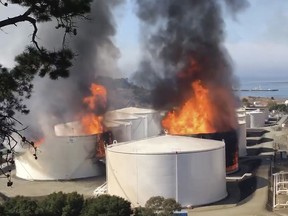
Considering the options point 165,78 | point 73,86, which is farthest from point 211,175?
point 73,86

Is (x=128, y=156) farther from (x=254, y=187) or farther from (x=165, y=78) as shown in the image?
(x=165, y=78)

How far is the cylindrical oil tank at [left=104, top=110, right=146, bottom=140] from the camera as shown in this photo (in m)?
50.2

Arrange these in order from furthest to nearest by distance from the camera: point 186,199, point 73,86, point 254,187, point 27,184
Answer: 1. point 73,86
2. point 27,184
3. point 254,187
4. point 186,199

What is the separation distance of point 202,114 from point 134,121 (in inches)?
479

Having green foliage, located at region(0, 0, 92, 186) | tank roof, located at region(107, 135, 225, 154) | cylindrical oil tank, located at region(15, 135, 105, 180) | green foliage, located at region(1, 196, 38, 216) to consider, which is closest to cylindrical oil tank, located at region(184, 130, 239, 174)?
tank roof, located at region(107, 135, 225, 154)

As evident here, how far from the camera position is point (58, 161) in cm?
3900

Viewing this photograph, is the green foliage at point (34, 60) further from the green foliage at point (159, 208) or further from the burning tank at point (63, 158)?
the burning tank at point (63, 158)

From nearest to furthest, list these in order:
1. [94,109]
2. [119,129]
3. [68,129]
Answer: [68,129]
[119,129]
[94,109]

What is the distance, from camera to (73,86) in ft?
154

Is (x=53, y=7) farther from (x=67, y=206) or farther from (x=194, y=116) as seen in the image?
(x=194, y=116)

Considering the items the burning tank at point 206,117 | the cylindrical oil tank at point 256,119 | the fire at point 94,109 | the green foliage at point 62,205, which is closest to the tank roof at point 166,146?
the burning tank at point 206,117

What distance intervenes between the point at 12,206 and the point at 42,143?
1849 cm

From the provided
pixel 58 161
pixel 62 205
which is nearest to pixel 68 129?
pixel 58 161

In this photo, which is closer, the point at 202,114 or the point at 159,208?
the point at 159,208
